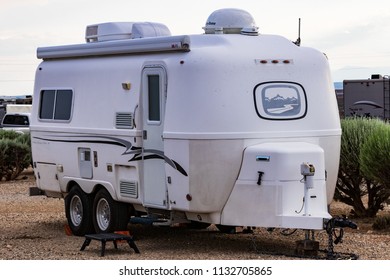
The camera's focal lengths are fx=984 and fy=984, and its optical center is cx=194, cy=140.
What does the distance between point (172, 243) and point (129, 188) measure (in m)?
1.06

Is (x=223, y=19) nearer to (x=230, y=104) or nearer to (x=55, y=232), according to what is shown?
(x=230, y=104)

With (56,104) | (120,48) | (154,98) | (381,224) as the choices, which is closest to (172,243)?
(154,98)

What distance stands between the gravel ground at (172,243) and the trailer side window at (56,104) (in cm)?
184

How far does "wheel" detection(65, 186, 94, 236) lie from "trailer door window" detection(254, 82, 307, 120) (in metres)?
3.64

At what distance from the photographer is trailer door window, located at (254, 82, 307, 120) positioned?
12438 millimetres

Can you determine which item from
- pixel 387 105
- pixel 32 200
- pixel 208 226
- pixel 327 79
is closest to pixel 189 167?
pixel 327 79

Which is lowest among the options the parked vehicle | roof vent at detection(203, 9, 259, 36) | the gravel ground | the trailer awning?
the gravel ground

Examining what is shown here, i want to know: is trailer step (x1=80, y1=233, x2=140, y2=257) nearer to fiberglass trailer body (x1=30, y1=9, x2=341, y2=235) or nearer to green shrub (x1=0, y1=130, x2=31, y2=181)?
fiberglass trailer body (x1=30, y1=9, x2=341, y2=235)

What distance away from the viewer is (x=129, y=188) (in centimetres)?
1355

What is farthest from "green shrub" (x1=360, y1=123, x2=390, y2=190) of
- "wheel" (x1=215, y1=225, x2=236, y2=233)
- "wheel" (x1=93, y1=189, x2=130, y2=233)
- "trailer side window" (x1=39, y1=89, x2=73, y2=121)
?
"trailer side window" (x1=39, y1=89, x2=73, y2=121)

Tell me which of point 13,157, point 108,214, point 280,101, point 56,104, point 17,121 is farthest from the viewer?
point 17,121

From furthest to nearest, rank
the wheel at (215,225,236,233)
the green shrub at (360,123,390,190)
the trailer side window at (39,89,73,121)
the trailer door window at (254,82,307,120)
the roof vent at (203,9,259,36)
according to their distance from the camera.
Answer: the green shrub at (360,123,390,190) → the trailer side window at (39,89,73,121) → the wheel at (215,225,236,233) → the roof vent at (203,9,259,36) → the trailer door window at (254,82,307,120)

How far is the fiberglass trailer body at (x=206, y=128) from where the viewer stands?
39.8 feet

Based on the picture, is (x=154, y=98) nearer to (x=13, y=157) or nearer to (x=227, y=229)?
(x=227, y=229)
